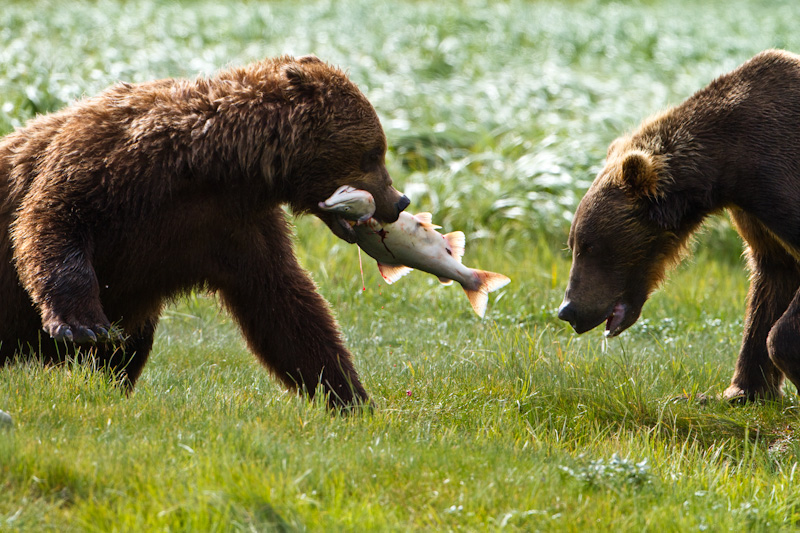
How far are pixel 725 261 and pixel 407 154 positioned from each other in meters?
3.97

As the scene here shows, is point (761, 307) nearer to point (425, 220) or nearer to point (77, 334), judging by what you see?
point (425, 220)

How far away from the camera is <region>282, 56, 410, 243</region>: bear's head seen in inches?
190

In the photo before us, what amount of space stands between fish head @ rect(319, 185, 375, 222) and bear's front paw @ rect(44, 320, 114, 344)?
4.00 ft

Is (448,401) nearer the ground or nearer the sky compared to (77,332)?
nearer the ground

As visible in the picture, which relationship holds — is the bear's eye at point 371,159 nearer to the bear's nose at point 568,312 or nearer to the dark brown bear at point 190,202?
the dark brown bear at point 190,202

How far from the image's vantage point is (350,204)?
4805 mm

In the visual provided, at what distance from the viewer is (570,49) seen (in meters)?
17.9

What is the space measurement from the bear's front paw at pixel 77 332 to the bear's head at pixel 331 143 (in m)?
1.19

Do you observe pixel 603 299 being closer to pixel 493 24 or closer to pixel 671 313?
pixel 671 313

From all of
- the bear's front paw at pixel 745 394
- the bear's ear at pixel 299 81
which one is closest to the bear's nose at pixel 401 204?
the bear's ear at pixel 299 81

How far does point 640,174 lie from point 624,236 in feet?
1.22

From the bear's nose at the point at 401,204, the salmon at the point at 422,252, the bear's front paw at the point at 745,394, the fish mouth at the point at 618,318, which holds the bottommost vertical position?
the bear's front paw at the point at 745,394

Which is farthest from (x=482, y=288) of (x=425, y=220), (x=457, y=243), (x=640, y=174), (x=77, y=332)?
(x=77, y=332)

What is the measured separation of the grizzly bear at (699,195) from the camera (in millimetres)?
5125
